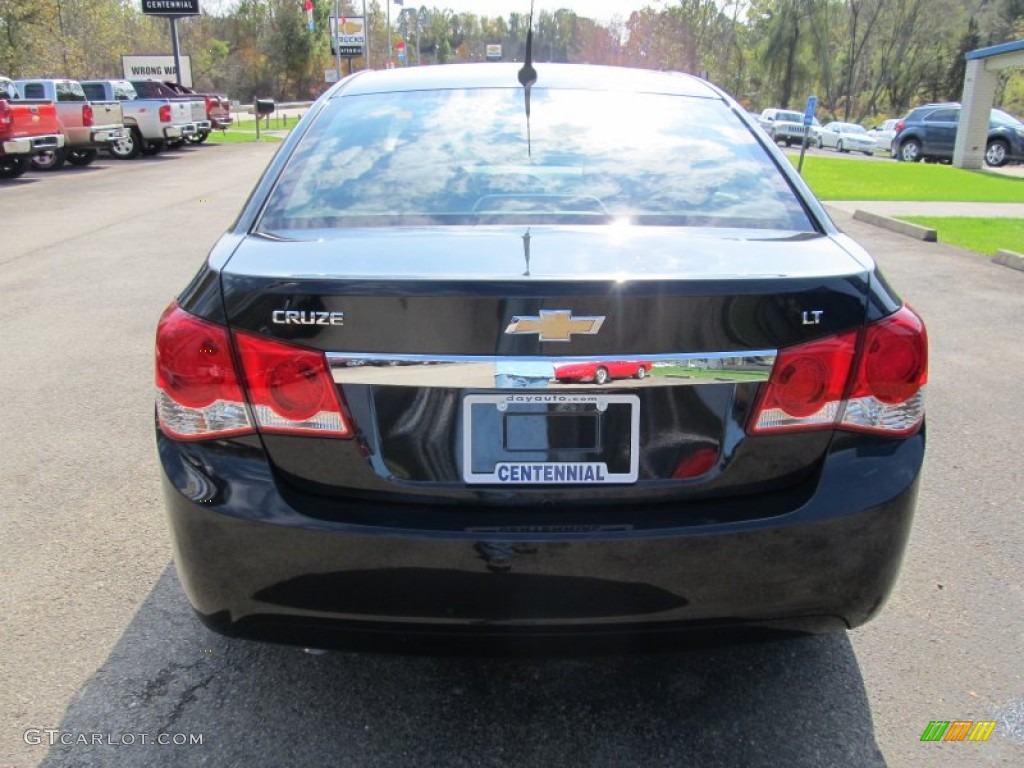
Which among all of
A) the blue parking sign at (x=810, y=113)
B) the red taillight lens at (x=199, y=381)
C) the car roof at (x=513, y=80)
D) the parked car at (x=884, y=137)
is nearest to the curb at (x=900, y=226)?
the blue parking sign at (x=810, y=113)

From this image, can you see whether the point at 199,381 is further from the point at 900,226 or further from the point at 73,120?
the point at 73,120

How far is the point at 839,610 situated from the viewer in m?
2.17

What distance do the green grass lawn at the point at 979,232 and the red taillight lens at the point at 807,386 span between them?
948 cm

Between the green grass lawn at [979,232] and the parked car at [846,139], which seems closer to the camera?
the green grass lawn at [979,232]

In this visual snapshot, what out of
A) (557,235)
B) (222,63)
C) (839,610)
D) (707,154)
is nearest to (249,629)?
(557,235)

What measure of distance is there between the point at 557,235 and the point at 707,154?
84 centimetres

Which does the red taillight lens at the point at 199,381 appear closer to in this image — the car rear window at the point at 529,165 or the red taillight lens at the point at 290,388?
the red taillight lens at the point at 290,388

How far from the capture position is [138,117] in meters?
25.0

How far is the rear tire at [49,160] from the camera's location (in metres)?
21.5

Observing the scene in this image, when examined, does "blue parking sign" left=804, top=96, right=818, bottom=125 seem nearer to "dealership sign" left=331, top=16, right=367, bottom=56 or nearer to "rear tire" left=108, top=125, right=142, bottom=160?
"rear tire" left=108, top=125, right=142, bottom=160

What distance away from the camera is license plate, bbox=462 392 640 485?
2.01m

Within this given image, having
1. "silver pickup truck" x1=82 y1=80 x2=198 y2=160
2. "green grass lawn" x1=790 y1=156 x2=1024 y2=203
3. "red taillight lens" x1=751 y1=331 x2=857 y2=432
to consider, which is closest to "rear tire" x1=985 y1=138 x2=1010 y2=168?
"green grass lawn" x1=790 y1=156 x2=1024 y2=203

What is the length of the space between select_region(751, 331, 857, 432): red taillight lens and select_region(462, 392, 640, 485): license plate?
31 centimetres

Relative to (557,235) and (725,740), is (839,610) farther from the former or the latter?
(557,235)
